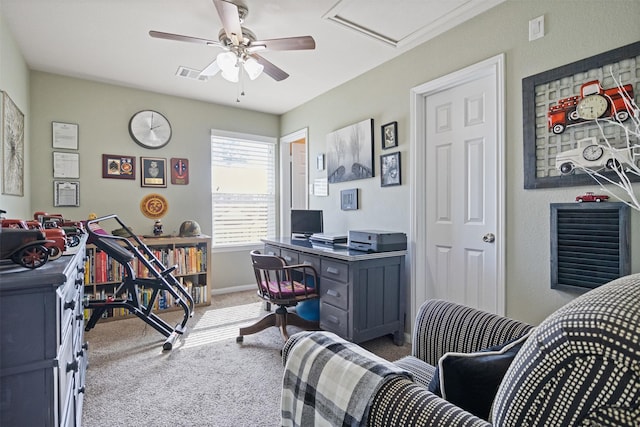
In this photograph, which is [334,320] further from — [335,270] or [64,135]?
[64,135]

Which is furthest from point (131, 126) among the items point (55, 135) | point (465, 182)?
point (465, 182)

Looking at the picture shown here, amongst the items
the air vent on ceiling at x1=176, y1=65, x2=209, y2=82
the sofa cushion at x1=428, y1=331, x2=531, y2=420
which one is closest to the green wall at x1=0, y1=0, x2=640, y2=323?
the air vent on ceiling at x1=176, y1=65, x2=209, y2=82

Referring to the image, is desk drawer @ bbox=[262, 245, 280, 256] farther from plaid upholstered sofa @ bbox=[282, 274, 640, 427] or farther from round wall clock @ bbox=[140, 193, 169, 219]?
plaid upholstered sofa @ bbox=[282, 274, 640, 427]

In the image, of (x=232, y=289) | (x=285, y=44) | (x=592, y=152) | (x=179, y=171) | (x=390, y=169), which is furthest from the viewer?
(x=232, y=289)

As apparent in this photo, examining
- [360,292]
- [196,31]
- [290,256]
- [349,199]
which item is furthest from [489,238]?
[196,31]

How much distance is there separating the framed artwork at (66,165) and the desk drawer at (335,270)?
2892mm

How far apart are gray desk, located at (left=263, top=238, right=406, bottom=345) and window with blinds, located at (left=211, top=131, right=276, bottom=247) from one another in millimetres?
1899

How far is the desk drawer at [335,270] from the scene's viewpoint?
241 centimetres

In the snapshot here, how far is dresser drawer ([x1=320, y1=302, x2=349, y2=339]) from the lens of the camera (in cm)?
243

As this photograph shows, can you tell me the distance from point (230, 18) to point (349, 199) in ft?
6.56

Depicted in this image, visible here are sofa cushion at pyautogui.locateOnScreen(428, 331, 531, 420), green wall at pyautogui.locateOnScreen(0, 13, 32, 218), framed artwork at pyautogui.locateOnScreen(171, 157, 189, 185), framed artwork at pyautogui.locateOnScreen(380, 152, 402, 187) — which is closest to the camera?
sofa cushion at pyautogui.locateOnScreen(428, 331, 531, 420)

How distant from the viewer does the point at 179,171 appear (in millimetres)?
3934

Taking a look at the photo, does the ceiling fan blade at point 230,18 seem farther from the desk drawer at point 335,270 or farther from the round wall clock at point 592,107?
the round wall clock at point 592,107

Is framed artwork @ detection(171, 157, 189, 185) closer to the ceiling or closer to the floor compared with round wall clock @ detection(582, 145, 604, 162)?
closer to the ceiling
